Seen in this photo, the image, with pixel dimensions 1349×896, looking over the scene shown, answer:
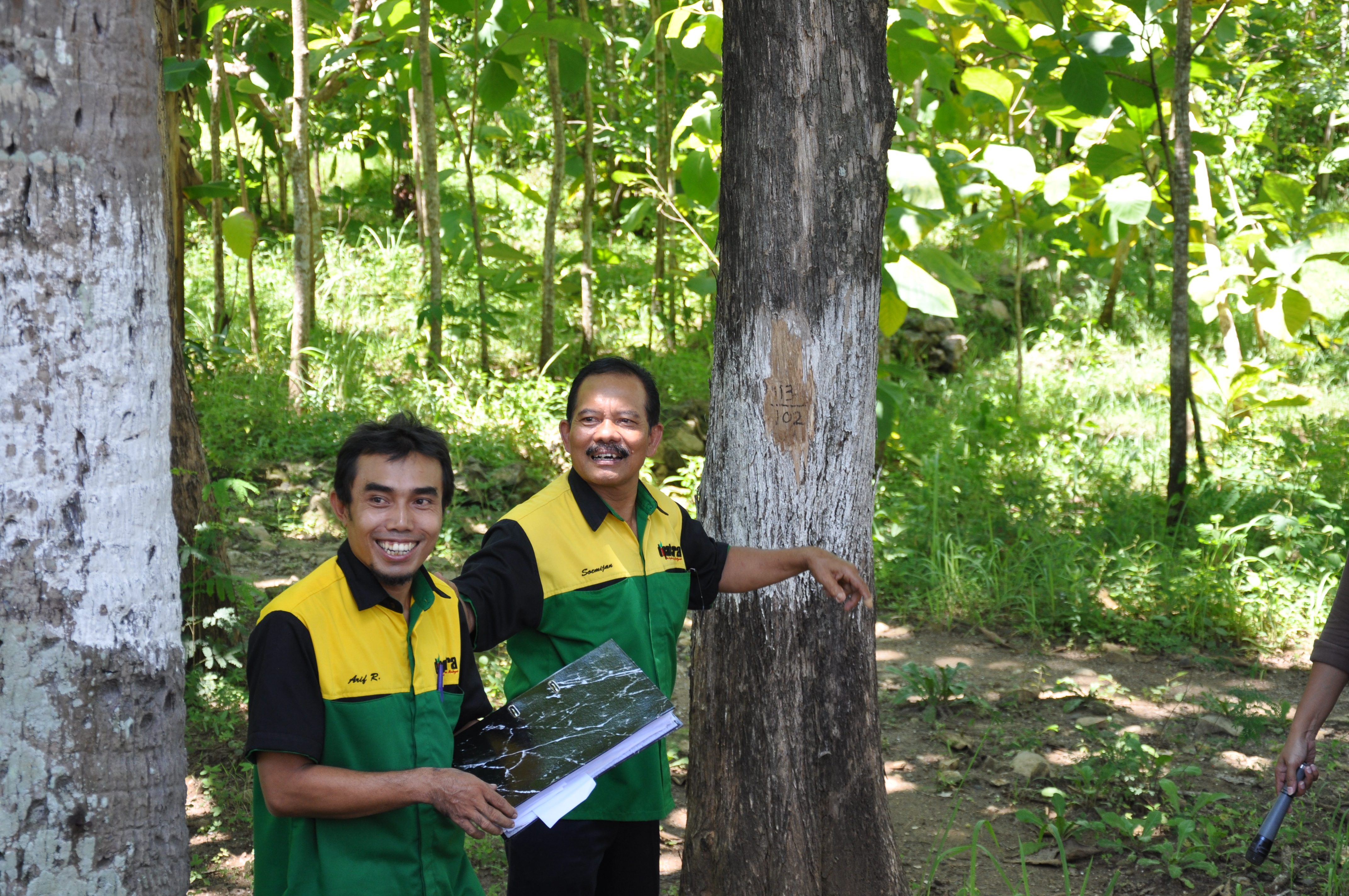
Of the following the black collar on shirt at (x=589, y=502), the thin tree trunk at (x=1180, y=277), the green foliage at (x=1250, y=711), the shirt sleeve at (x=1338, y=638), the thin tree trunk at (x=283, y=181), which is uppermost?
the thin tree trunk at (x=283, y=181)

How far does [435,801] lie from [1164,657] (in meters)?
4.37

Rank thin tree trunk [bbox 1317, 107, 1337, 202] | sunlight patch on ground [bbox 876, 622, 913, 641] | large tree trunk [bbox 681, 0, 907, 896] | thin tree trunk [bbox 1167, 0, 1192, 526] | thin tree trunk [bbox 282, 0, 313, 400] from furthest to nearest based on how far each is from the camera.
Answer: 1. thin tree trunk [bbox 1317, 107, 1337, 202]
2. thin tree trunk [bbox 282, 0, 313, 400]
3. thin tree trunk [bbox 1167, 0, 1192, 526]
4. sunlight patch on ground [bbox 876, 622, 913, 641]
5. large tree trunk [bbox 681, 0, 907, 896]

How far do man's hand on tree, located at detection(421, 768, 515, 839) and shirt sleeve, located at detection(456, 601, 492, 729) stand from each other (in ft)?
0.93

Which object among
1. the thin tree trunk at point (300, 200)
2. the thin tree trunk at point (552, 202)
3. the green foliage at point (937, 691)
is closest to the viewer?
the green foliage at point (937, 691)

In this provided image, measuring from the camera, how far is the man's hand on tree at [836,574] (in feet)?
7.64

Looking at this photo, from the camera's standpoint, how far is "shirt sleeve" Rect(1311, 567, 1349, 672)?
7.72 ft

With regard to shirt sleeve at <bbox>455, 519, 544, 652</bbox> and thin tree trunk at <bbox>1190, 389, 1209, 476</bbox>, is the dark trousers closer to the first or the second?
shirt sleeve at <bbox>455, 519, 544, 652</bbox>

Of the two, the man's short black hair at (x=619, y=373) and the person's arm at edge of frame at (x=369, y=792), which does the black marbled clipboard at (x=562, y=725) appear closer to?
the person's arm at edge of frame at (x=369, y=792)

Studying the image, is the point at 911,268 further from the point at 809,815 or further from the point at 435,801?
the point at 435,801

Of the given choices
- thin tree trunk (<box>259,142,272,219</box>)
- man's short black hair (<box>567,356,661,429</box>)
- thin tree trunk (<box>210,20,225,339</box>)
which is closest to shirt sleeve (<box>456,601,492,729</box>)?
man's short black hair (<box>567,356,661,429</box>)

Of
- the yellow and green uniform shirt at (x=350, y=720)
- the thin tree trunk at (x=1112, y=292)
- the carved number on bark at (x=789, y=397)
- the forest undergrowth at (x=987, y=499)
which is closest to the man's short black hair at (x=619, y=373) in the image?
the carved number on bark at (x=789, y=397)

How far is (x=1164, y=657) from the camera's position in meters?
5.00

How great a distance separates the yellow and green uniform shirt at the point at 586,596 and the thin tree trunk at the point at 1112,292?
860cm

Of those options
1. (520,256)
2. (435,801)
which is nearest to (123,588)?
(435,801)
